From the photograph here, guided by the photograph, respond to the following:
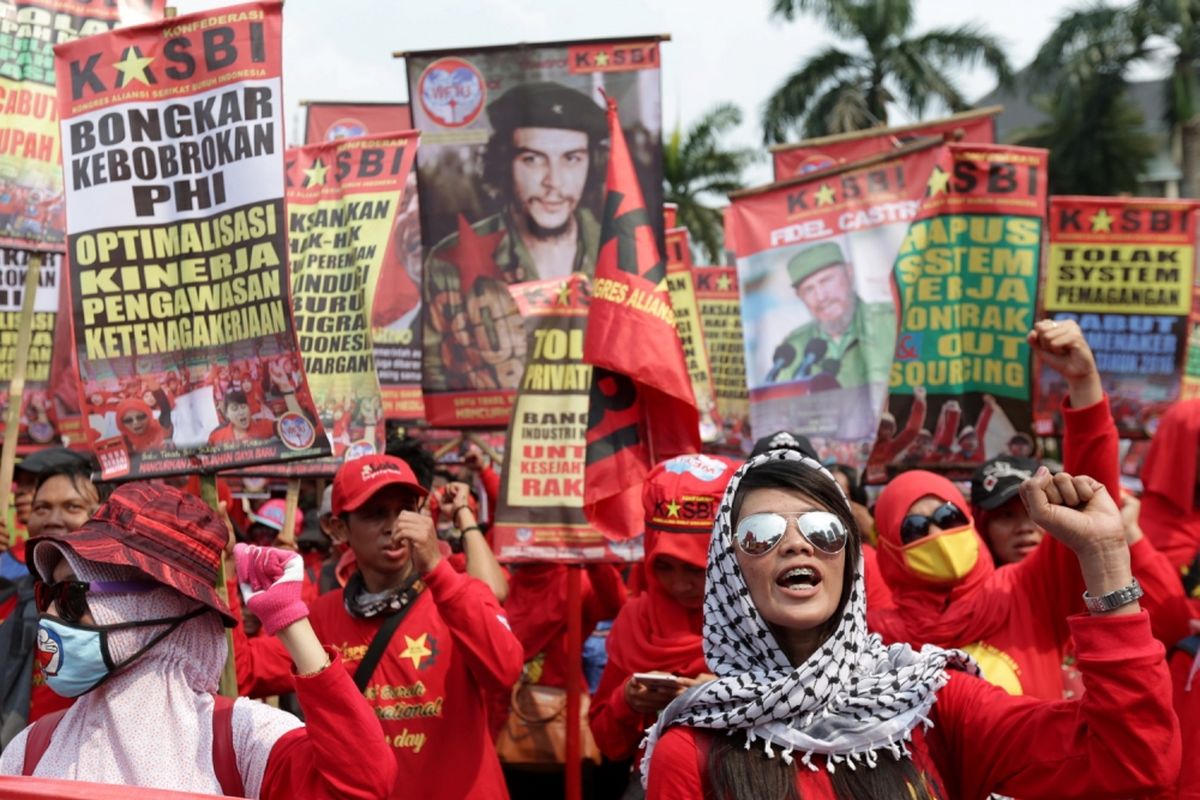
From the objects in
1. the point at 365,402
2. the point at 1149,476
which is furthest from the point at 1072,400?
the point at 365,402

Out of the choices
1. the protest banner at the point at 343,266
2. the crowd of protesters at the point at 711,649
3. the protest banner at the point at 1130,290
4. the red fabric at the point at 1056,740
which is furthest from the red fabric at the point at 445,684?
the protest banner at the point at 1130,290

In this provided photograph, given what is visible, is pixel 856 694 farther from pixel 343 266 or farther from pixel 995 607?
pixel 343 266

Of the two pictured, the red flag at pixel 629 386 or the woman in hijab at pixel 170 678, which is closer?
the woman in hijab at pixel 170 678

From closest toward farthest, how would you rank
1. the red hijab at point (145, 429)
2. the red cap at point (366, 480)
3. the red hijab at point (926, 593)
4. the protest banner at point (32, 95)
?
the red hijab at point (926, 593), the red cap at point (366, 480), the red hijab at point (145, 429), the protest banner at point (32, 95)

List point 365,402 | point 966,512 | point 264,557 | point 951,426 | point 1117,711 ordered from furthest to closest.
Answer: point 951,426 < point 365,402 < point 966,512 < point 264,557 < point 1117,711

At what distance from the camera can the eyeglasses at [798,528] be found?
2.52 metres

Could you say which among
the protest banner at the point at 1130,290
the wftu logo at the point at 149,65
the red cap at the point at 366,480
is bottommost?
the red cap at the point at 366,480

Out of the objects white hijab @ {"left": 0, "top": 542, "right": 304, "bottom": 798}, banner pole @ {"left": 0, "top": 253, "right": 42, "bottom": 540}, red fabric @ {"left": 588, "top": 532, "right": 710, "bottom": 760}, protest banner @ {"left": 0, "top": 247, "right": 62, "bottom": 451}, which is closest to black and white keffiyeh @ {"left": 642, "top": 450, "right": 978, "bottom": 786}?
white hijab @ {"left": 0, "top": 542, "right": 304, "bottom": 798}

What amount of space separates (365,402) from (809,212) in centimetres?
301

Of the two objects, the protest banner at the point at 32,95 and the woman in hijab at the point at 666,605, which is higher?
the protest banner at the point at 32,95

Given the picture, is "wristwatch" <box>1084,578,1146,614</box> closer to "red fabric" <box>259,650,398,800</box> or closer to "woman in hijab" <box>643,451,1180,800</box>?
"woman in hijab" <box>643,451,1180,800</box>

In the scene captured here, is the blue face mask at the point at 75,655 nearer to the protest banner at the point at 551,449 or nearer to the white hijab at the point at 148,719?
the white hijab at the point at 148,719

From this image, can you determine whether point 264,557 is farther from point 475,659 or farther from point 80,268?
point 80,268

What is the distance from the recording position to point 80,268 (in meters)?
4.68
